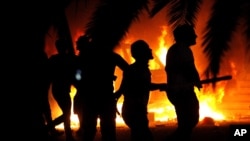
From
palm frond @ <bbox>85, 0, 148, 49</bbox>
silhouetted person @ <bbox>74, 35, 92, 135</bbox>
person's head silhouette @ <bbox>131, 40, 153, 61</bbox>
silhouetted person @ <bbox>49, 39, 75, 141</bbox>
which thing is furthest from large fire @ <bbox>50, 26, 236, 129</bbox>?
palm frond @ <bbox>85, 0, 148, 49</bbox>

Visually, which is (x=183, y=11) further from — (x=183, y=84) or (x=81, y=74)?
(x=81, y=74)

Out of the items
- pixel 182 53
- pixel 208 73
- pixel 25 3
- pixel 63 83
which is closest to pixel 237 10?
pixel 208 73

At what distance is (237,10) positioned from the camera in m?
4.38

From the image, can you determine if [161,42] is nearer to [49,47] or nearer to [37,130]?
[49,47]

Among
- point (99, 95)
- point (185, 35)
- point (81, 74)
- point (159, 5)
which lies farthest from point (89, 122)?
point (159, 5)

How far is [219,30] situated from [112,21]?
2.83ft

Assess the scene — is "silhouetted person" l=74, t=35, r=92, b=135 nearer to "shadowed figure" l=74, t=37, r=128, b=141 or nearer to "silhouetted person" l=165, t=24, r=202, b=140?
"shadowed figure" l=74, t=37, r=128, b=141

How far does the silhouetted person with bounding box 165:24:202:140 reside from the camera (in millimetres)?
5574

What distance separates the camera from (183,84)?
5625mm

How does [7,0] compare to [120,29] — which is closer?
[7,0]

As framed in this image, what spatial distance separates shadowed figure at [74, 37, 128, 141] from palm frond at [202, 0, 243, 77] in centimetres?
180

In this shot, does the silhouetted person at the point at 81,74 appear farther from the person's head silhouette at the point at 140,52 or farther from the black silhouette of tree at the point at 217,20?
the black silhouette of tree at the point at 217,20

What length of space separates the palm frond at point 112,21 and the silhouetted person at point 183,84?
142 centimetres

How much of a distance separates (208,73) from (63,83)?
12.1 feet
